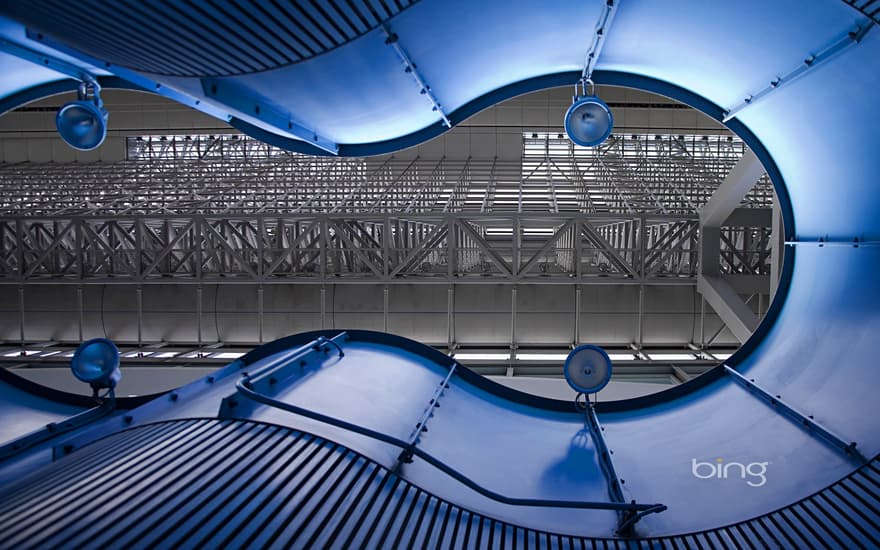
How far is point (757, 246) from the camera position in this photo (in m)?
9.60

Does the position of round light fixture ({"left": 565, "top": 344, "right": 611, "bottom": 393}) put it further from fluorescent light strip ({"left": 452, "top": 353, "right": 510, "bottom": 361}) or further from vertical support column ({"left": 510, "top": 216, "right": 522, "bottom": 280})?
fluorescent light strip ({"left": 452, "top": 353, "right": 510, "bottom": 361})

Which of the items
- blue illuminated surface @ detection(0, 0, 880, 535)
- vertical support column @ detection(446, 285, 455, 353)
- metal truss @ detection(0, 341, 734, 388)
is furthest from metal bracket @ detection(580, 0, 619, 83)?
metal truss @ detection(0, 341, 734, 388)

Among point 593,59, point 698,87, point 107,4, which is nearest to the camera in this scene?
point 107,4

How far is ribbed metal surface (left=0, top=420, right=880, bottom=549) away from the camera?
1.99 m

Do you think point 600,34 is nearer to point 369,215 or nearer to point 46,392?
point 369,215

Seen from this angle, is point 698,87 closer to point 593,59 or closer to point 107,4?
point 593,59

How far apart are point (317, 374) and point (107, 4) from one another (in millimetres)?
2559

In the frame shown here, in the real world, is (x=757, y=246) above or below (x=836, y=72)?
below

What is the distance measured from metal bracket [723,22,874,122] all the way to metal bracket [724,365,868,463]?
2284 millimetres

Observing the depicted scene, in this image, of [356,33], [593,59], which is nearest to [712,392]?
[593,59]

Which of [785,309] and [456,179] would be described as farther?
[456,179]

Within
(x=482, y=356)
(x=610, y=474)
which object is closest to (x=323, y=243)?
(x=482, y=356)

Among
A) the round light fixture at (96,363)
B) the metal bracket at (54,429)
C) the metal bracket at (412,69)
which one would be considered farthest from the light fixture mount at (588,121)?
the metal bracket at (54,429)

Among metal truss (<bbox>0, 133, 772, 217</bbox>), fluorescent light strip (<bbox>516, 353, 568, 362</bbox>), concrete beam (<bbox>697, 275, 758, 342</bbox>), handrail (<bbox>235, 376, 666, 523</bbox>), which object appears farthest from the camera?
metal truss (<bbox>0, 133, 772, 217</bbox>)
